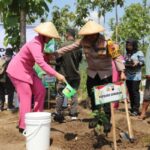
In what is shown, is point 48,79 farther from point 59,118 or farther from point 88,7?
point 88,7

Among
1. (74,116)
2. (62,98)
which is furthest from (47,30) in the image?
(74,116)

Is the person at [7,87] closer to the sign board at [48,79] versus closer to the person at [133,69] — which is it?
the sign board at [48,79]

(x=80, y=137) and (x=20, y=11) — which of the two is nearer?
(x=80, y=137)

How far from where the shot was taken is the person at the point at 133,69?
8.45 meters

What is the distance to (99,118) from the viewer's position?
20.0 ft

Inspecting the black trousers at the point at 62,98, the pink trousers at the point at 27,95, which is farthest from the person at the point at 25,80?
the black trousers at the point at 62,98

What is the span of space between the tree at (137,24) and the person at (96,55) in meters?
15.5

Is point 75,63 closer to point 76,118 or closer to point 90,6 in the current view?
point 76,118

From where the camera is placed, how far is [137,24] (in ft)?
72.7

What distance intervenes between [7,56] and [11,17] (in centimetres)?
104

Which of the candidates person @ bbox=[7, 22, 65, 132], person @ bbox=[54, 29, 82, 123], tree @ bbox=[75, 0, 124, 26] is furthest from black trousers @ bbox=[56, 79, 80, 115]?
tree @ bbox=[75, 0, 124, 26]

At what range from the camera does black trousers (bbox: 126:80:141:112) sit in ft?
28.5

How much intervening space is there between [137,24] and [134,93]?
1386 cm

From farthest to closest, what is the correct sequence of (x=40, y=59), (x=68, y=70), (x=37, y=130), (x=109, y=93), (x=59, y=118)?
(x=68, y=70) → (x=59, y=118) → (x=40, y=59) → (x=109, y=93) → (x=37, y=130)
